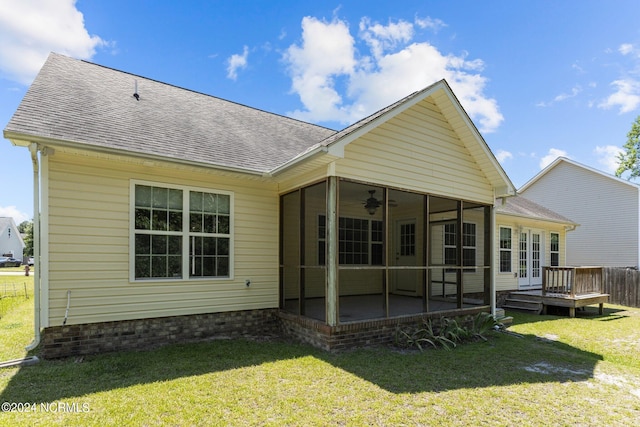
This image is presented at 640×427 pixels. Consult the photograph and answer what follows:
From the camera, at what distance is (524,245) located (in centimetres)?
1312

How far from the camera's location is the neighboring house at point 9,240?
50.0 metres

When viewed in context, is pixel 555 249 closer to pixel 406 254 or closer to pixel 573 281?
pixel 573 281

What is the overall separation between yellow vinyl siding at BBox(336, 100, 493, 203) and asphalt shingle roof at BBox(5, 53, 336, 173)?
192 centimetres

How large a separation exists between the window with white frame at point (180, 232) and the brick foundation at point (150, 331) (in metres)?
0.79

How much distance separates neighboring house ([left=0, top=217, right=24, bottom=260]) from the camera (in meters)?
50.0

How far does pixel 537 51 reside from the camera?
490 inches

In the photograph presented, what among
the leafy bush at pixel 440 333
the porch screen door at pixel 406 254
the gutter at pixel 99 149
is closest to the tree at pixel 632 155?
the porch screen door at pixel 406 254

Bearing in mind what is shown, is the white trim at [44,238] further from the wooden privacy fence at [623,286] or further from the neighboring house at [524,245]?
the wooden privacy fence at [623,286]

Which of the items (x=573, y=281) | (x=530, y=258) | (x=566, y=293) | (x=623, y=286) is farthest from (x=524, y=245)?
(x=623, y=286)

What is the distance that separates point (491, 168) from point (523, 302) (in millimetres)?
5954

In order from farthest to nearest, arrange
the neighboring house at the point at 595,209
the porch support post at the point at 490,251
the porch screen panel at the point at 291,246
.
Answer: the neighboring house at the point at 595,209 → the porch screen panel at the point at 291,246 → the porch support post at the point at 490,251

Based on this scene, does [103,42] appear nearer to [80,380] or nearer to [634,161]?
[80,380]

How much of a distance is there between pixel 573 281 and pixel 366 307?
22.8 feet

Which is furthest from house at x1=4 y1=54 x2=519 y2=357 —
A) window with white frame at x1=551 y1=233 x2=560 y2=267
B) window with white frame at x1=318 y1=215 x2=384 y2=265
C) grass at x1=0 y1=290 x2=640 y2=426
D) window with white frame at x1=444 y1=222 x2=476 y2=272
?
window with white frame at x1=551 y1=233 x2=560 y2=267
